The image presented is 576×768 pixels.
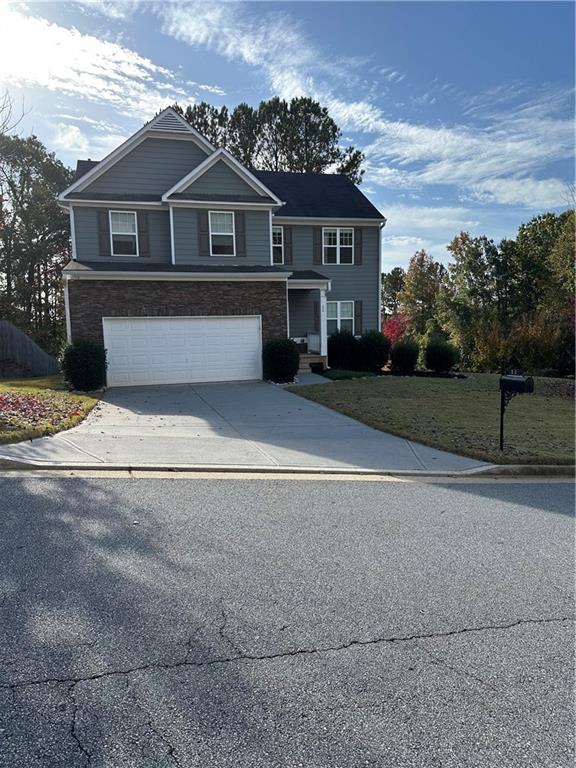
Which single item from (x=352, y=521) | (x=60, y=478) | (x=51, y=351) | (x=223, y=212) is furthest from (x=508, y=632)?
(x=51, y=351)

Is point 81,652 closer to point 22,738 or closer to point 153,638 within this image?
point 153,638

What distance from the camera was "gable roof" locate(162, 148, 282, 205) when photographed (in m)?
18.4

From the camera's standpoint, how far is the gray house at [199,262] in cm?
1595

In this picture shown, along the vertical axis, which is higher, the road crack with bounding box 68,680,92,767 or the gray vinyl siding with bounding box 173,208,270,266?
the gray vinyl siding with bounding box 173,208,270,266

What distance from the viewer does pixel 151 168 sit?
1903 cm

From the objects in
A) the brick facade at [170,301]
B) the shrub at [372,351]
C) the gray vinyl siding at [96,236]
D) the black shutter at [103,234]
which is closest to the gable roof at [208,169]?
the gray vinyl siding at [96,236]

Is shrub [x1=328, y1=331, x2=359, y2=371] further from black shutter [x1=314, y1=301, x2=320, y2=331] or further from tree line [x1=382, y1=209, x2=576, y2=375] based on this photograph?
tree line [x1=382, y1=209, x2=576, y2=375]

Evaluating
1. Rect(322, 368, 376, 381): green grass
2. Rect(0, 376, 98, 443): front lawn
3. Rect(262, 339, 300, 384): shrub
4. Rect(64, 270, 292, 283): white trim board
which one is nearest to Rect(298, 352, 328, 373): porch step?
Rect(322, 368, 376, 381): green grass

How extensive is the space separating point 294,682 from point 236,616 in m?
0.74

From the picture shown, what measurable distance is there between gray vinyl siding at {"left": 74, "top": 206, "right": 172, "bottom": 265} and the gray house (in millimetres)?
35

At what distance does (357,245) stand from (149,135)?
938 centimetres

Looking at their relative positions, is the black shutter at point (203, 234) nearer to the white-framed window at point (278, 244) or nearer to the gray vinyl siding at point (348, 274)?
the white-framed window at point (278, 244)

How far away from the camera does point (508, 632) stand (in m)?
3.41

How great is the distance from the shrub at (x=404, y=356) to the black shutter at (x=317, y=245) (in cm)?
497
